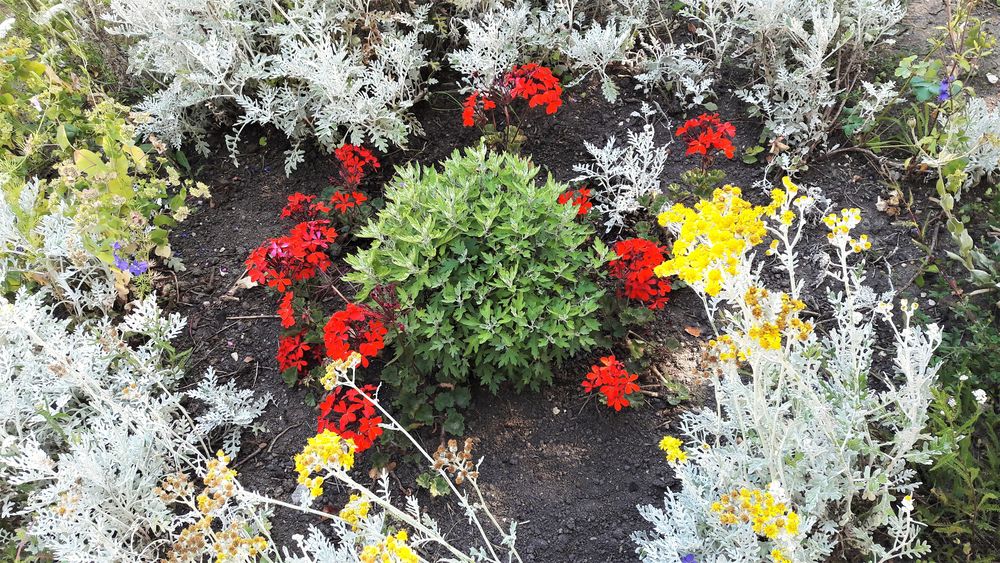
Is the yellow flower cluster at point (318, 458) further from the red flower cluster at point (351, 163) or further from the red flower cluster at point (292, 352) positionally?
the red flower cluster at point (351, 163)

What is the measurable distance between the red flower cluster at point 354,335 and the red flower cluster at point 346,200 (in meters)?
0.71

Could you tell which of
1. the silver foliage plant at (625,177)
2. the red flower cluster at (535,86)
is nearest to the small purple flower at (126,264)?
the red flower cluster at (535,86)

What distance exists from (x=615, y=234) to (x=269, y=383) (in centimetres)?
171

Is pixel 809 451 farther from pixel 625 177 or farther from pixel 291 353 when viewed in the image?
pixel 291 353

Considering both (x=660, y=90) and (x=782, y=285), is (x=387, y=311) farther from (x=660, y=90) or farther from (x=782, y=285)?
(x=660, y=90)

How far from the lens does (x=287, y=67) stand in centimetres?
335

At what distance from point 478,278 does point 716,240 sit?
3.74 feet

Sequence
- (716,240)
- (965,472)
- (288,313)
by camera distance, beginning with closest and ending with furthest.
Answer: (716,240) < (965,472) < (288,313)

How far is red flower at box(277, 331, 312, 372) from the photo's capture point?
2.76 meters

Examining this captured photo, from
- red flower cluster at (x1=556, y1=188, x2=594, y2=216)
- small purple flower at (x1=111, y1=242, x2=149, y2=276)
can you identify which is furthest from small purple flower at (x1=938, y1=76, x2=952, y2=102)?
small purple flower at (x1=111, y1=242, x2=149, y2=276)

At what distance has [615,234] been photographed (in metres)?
Result: 3.23

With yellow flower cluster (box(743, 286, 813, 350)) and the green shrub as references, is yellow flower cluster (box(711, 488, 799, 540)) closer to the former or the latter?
yellow flower cluster (box(743, 286, 813, 350))

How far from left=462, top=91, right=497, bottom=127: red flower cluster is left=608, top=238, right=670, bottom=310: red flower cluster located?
A: 3.33 ft

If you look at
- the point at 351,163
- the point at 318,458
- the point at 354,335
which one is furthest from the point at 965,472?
the point at 351,163
